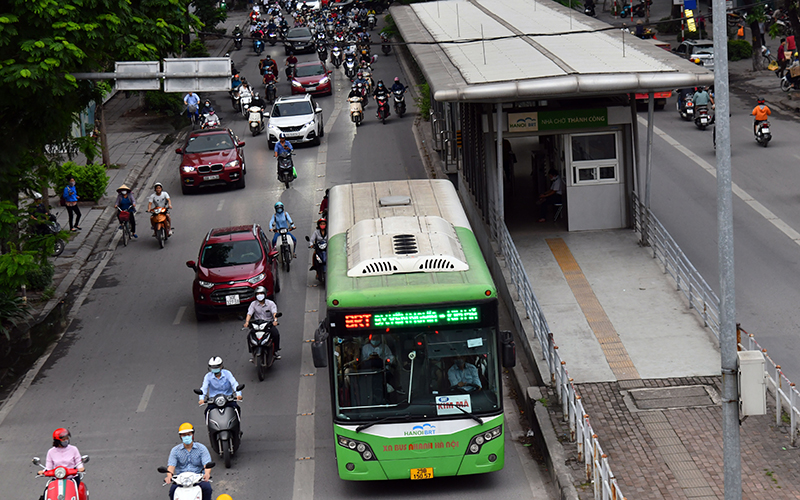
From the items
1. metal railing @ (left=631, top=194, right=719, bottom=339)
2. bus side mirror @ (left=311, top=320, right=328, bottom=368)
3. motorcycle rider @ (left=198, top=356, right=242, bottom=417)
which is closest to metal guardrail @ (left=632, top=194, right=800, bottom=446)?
metal railing @ (left=631, top=194, right=719, bottom=339)

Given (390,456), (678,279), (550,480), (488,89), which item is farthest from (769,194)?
(390,456)

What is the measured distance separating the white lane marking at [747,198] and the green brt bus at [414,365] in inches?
534

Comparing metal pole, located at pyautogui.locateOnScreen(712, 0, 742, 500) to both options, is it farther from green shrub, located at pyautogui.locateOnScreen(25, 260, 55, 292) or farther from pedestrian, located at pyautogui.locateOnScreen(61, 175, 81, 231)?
pedestrian, located at pyautogui.locateOnScreen(61, 175, 81, 231)

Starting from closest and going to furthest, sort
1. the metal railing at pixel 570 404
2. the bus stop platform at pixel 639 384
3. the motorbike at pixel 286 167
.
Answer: the metal railing at pixel 570 404
the bus stop platform at pixel 639 384
the motorbike at pixel 286 167

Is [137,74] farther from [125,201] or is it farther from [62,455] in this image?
[125,201]

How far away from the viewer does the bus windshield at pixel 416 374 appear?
1268 centimetres

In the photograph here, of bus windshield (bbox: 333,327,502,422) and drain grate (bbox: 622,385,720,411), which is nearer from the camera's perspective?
bus windshield (bbox: 333,327,502,422)

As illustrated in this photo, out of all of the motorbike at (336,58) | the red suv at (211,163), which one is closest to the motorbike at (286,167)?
the red suv at (211,163)

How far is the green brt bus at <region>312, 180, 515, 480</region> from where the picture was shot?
498 inches

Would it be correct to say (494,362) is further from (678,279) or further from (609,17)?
→ (609,17)

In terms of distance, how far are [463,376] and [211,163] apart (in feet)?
68.3

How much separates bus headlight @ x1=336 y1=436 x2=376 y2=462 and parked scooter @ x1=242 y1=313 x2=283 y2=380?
16.7ft

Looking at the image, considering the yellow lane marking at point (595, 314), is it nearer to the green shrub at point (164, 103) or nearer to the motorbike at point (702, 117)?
the motorbike at point (702, 117)

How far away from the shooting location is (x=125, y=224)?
27469mm
